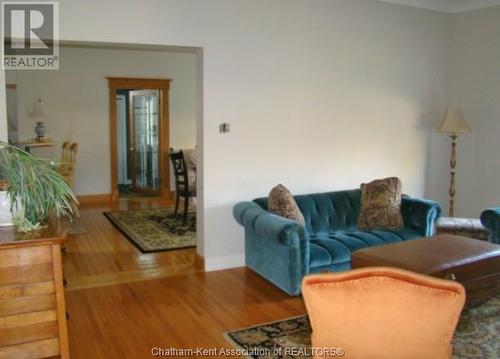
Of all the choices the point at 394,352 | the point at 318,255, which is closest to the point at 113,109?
the point at 318,255

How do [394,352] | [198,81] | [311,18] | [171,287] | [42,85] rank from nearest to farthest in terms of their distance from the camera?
1. [394,352]
2. [171,287]
3. [198,81]
4. [311,18]
5. [42,85]

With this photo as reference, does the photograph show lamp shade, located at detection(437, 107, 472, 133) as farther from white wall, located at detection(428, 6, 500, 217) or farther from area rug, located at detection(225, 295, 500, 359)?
area rug, located at detection(225, 295, 500, 359)

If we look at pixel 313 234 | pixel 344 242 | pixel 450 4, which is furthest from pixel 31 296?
pixel 450 4

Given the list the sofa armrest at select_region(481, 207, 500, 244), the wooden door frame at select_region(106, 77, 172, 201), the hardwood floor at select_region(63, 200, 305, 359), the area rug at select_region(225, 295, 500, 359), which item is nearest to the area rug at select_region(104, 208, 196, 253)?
the hardwood floor at select_region(63, 200, 305, 359)

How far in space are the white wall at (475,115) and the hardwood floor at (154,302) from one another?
316 cm

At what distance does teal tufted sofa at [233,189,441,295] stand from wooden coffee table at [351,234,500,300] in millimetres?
421

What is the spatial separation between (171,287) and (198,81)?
1.91 meters

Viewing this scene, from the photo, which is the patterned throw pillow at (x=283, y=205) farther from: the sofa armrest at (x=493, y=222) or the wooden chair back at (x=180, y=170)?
the wooden chair back at (x=180, y=170)

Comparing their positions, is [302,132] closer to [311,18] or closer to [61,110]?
[311,18]

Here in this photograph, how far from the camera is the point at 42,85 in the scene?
8.07 m

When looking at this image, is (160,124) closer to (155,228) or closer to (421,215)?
(155,228)

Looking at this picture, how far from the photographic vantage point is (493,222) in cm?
452

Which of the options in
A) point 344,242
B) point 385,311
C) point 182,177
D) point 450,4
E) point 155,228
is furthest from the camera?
point 182,177

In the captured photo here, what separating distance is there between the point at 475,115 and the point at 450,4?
1367 mm
